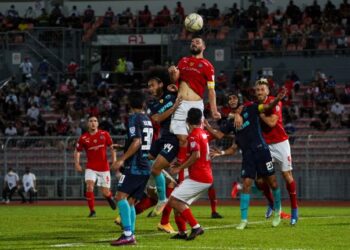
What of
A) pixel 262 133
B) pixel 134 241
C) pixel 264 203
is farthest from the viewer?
pixel 264 203

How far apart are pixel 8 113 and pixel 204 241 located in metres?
30.1

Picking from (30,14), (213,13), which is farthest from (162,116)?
(30,14)

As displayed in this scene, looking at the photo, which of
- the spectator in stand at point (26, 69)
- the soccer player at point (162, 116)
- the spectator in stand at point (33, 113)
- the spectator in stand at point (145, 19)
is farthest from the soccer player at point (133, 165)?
the spectator in stand at point (145, 19)

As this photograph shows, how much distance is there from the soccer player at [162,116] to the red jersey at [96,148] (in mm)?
5762

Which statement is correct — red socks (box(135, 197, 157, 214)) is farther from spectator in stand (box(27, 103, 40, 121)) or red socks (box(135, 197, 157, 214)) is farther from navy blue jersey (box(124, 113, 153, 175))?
spectator in stand (box(27, 103, 40, 121))

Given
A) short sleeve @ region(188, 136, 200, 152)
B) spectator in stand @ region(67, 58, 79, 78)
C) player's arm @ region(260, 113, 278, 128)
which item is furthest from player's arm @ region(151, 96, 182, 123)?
spectator in stand @ region(67, 58, 79, 78)

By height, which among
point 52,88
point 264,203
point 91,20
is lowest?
point 264,203

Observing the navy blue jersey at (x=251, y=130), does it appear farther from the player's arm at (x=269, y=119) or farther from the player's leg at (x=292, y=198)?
the player's leg at (x=292, y=198)

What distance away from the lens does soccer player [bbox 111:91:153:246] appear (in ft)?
45.9

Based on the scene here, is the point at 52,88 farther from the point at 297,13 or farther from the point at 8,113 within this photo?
the point at 297,13

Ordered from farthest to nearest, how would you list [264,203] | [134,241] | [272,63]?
[272,63], [264,203], [134,241]

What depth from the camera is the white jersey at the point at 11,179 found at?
117 ft

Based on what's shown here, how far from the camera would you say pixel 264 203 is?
33.0m

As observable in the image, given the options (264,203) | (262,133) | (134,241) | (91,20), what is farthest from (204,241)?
(91,20)
